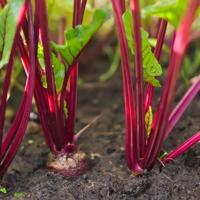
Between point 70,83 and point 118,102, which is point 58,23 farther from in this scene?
point 70,83

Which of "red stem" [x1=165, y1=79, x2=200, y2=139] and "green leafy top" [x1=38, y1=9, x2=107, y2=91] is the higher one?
"green leafy top" [x1=38, y1=9, x2=107, y2=91]

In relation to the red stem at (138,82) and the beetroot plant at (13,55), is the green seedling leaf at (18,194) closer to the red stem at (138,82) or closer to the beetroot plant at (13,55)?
the beetroot plant at (13,55)

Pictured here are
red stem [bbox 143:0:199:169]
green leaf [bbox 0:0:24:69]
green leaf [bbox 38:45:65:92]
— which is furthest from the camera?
green leaf [bbox 38:45:65:92]

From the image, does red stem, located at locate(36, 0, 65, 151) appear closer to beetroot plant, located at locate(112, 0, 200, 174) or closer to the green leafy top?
the green leafy top

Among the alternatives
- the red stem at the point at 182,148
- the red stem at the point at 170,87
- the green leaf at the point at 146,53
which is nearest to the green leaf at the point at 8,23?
the green leaf at the point at 146,53

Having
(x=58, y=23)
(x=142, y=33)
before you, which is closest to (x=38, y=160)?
(x=142, y=33)

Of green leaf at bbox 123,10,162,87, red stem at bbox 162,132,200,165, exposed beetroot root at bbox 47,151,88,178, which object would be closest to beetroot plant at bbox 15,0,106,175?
exposed beetroot root at bbox 47,151,88,178
